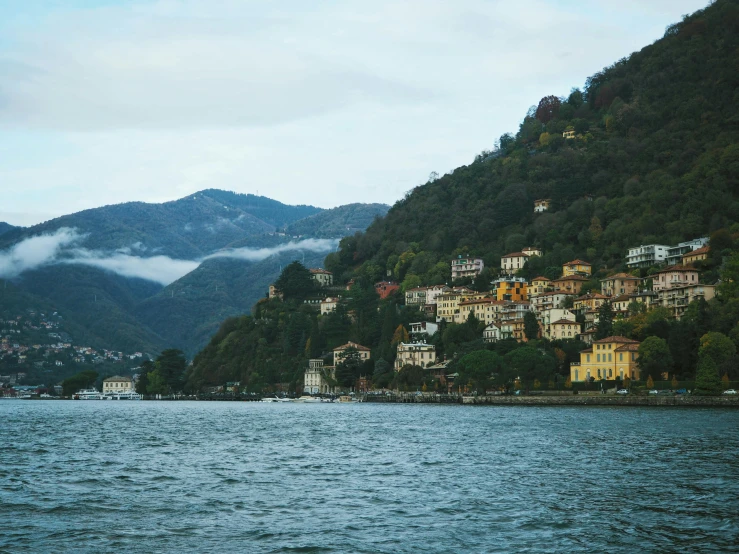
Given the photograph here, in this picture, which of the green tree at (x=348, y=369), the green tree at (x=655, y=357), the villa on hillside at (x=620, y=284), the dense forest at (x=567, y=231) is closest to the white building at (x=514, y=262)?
the dense forest at (x=567, y=231)

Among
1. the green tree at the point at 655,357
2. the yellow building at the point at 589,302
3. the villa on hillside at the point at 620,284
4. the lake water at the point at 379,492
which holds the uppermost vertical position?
the villa on hillside at the point at 620,284

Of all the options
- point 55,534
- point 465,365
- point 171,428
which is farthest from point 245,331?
point 55,534

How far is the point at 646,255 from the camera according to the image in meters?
131

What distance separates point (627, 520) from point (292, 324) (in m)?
129

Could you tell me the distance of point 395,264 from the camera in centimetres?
17625

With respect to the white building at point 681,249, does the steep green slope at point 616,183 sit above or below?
above

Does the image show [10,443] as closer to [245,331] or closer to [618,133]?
[245,331]

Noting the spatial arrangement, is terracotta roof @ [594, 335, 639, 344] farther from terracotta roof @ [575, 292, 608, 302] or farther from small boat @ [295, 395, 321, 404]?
small boat @ [295, 395, 321, 404]

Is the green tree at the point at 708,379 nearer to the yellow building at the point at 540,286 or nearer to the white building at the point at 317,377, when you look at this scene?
the yellow building at the point at 540,286

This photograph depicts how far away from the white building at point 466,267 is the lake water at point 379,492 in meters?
98.1

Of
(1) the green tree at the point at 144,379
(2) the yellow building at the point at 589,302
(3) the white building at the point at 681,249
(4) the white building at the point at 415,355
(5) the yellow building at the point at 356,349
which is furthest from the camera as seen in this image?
(1) the green tree at the point at 144,379

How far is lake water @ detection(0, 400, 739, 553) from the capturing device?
24438mm

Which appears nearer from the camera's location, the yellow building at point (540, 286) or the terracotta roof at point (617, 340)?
the terracotta roof at point (617, 340)

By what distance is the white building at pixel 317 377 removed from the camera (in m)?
143
